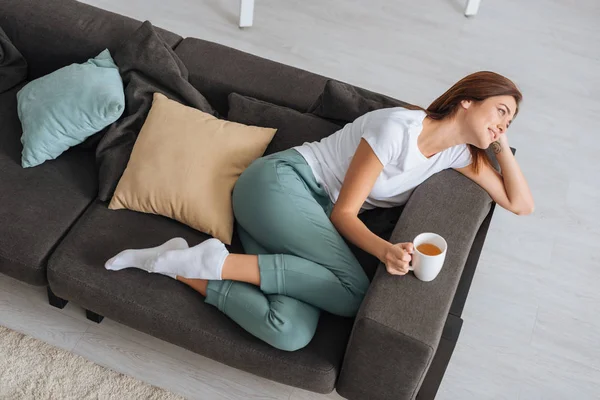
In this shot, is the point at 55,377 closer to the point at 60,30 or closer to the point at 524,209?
the point at 60,30

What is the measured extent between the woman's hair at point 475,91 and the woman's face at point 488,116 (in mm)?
15

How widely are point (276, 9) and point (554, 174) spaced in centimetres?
163

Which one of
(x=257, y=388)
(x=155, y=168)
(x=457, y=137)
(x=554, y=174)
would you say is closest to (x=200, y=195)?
(x=155, y=168)

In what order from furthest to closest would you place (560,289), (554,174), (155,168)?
(554,174) → (560,289) → (155,168)

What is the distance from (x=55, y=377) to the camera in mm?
2275

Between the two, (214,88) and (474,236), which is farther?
(214,88)

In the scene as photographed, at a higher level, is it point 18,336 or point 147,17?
point 147,17

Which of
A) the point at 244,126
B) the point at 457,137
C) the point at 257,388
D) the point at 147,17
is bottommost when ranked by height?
the point at 257,388

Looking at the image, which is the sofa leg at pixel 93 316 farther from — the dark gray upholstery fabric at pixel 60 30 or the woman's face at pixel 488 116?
the woman's face at pixel 488 116

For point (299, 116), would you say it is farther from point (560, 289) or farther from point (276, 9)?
point (276, 9)

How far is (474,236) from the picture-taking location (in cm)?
215

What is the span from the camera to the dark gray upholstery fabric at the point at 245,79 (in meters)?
2.56

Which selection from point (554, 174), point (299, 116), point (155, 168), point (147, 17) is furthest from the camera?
point (147, 17)

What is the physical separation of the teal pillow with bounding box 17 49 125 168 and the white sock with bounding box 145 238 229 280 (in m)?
0.55
